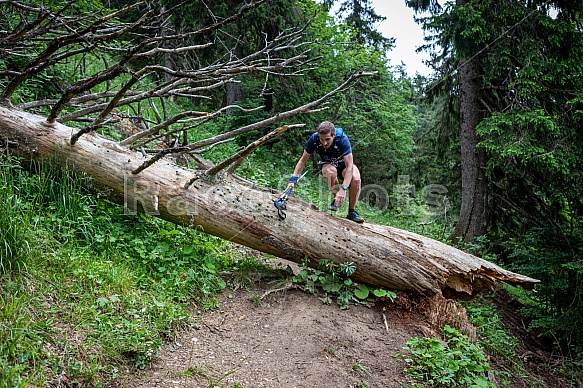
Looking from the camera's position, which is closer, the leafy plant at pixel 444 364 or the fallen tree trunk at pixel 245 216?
the leafy plant at pixel 444 364

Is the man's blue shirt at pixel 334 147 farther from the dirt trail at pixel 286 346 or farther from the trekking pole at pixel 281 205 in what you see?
the dirt trail at pixel 286 346

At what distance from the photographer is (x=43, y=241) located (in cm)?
404

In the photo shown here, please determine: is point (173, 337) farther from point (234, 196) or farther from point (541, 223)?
point (541, 223)

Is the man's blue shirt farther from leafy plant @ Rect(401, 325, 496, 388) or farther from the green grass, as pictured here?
leafy plant @ Rect(401, 325, 496, 388)

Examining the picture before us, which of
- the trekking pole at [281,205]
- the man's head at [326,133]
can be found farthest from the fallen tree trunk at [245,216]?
the man's head at [326,133]

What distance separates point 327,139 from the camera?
5.68m

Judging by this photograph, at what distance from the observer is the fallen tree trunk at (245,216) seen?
5.29m

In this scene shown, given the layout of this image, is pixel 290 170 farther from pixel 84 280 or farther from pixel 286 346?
pixel 84 280

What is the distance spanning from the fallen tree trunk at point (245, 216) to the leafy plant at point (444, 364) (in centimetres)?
94

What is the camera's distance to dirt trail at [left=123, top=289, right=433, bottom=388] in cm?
388

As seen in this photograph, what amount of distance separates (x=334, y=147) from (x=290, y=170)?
7.04 meters

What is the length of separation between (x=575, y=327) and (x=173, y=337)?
22.6 feet

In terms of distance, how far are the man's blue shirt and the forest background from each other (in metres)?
1.11

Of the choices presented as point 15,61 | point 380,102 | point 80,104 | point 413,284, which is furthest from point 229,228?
point 380,102
